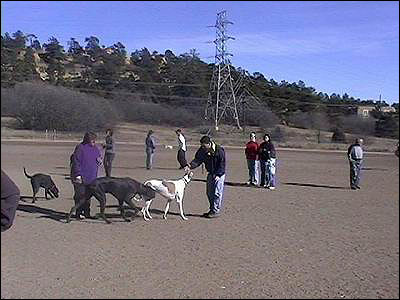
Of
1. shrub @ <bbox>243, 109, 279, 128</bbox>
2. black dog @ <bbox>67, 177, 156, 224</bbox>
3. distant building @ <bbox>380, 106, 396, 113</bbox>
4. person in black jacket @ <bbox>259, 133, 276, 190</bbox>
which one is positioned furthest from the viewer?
person in black jacket @ <bbox>259, 133, 276, 190</bbox>

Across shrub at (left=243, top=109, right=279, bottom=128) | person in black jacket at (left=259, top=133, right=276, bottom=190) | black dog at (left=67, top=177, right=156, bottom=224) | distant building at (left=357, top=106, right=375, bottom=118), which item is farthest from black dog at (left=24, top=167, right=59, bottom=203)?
A: distant building at (left=357, top=106, right=375, bottom=118)

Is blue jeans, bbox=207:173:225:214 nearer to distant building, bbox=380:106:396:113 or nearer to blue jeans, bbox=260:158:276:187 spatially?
blue jeans, bbox=260:158:276:187

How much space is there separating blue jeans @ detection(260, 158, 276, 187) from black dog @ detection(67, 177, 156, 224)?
5997 mm

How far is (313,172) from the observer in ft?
75.5

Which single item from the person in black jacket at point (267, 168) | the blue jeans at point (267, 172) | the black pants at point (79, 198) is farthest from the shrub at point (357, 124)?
the blue jeans at point (267, 172)

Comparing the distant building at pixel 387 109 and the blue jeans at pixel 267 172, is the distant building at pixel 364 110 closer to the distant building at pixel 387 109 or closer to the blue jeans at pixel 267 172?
the distant building at pixel 387 109

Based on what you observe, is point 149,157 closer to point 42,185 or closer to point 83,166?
point 42,185

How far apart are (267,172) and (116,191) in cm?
693

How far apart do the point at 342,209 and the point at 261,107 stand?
20.7 ft

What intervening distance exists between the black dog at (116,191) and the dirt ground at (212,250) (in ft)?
0.77

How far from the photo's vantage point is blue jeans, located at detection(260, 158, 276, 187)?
15609mm

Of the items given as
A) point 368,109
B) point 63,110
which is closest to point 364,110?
point 368,109

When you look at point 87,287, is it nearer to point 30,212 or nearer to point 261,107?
point 261,107

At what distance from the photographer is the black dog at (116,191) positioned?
31.0ft
